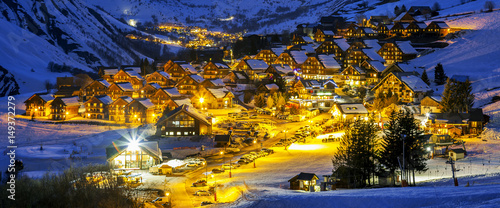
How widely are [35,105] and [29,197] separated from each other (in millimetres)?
35703

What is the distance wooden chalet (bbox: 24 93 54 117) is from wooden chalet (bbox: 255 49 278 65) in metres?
34.1

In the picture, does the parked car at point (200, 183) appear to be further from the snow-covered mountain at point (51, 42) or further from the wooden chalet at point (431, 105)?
the snow-covered mountain at point (51, 42)

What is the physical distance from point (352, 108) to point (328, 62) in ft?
71.0

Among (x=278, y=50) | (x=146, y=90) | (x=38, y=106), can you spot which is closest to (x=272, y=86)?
Answer: (x=146, y=90)

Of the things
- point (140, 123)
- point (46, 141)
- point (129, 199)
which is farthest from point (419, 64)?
point (129, 199)

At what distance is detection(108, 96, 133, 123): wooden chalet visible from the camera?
167ft

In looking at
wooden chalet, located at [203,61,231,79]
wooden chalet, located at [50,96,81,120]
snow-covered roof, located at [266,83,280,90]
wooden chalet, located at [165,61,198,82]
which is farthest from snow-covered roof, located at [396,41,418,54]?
wooden chalet, located at [50,96,81,120]

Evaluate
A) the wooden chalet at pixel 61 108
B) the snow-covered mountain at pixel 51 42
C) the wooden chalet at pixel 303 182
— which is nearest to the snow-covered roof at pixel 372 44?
the wooden chalet at pixel 61 108

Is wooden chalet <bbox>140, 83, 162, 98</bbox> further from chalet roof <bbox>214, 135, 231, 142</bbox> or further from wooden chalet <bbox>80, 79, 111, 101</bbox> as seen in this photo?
chalet roof <bbox>214, 135, 231, 142</bbox>

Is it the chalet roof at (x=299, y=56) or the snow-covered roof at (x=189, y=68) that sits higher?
the chalet roof at (x=299, y=56)

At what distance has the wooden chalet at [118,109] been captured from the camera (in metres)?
50.8

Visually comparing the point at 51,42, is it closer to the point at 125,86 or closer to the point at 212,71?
the point at 212,71

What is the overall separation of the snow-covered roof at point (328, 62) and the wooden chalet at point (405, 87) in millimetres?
12329

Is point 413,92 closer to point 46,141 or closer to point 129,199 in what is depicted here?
point 46,141
